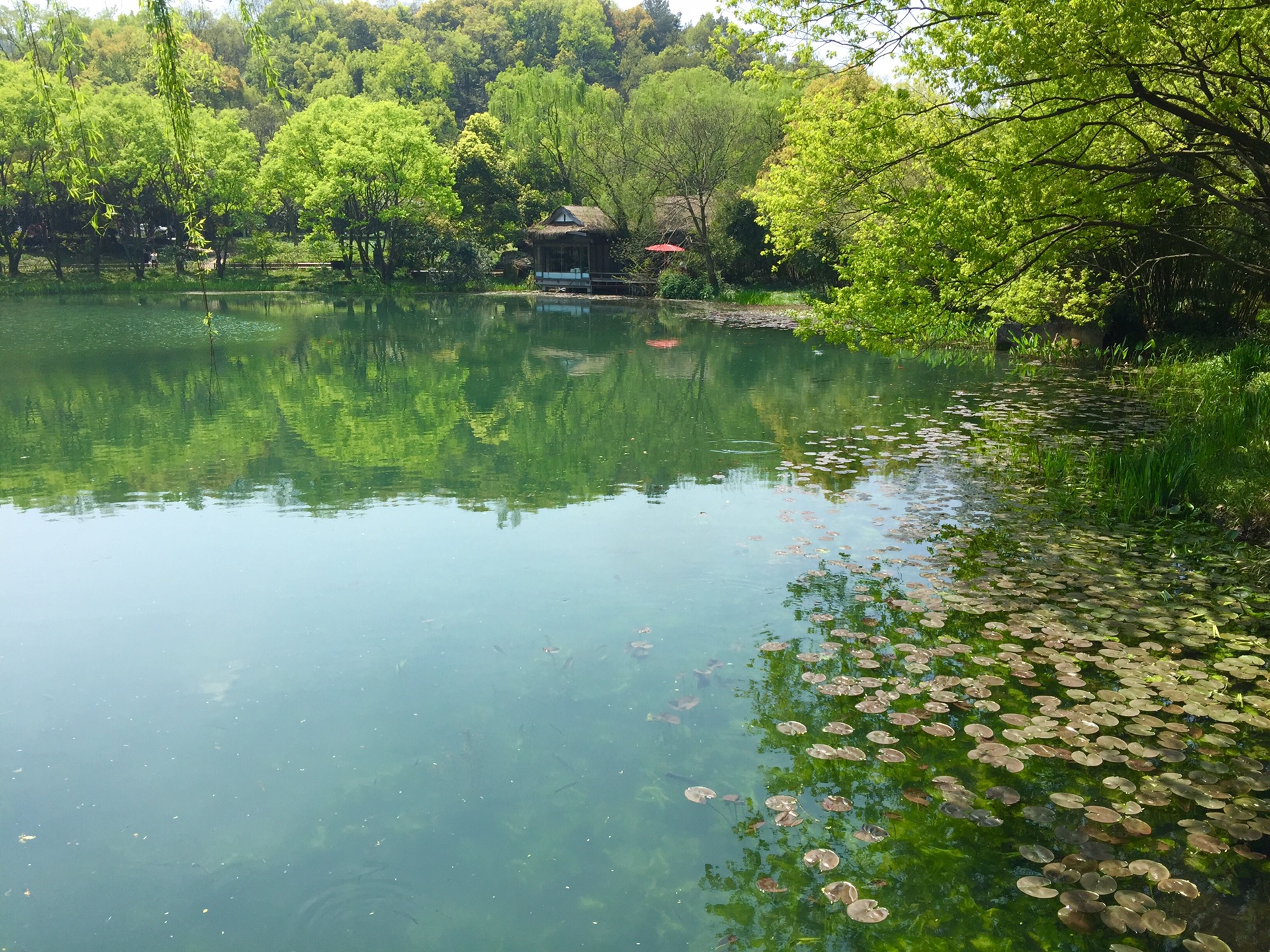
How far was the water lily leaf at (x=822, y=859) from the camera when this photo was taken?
3.86m

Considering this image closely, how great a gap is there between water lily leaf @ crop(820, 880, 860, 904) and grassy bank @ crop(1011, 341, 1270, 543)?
633 centimetres

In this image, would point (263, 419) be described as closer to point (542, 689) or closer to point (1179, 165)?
point (542, 689)

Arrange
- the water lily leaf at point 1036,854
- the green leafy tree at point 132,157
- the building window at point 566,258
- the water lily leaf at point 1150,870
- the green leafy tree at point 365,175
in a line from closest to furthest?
the water lily leaf at point 1150,870, the water lily leaf at point 1036,854, the green leafy tree at point 132,157, the green leafy tree at point 365,175, the building window at point 566,258

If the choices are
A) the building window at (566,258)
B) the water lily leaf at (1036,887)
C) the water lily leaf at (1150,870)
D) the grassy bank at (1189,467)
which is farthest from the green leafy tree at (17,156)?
the water lily leaf at (1150,870)

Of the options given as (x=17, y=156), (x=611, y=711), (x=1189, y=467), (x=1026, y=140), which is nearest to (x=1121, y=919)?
(x=611, y=711)

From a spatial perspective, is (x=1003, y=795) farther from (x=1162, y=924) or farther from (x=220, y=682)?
(x=220, y=682)

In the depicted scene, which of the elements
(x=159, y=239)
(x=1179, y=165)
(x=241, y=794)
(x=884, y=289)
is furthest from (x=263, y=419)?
(x=159, y=239)

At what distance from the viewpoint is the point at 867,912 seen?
3566mm

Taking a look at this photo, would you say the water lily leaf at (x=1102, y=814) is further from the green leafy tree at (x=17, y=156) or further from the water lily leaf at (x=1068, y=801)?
the green leafy tree at (x=17, y=156)

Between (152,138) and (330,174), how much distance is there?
8.78m

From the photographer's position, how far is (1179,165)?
11570 millimetres

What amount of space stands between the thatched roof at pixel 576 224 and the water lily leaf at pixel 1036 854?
156 ft

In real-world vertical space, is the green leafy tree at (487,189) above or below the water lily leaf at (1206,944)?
above

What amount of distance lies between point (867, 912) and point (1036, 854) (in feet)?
3.01
